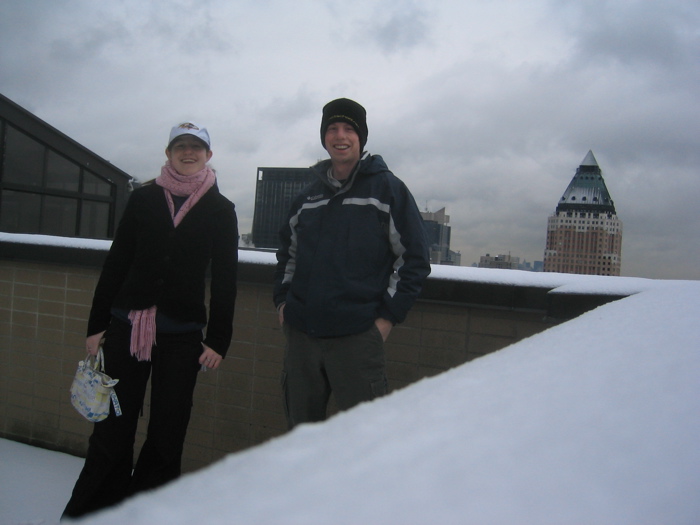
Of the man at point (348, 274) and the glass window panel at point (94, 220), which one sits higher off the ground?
the glass window panel at point (94, 220)

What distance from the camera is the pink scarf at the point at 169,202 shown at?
2.17 meters

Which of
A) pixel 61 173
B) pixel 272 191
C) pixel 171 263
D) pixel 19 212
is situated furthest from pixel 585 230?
pixel 171 263

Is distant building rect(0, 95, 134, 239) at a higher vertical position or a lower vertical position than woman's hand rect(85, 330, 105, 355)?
higher

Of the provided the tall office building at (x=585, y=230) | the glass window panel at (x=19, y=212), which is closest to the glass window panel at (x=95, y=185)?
the glass window panel at (x=19, y=212)

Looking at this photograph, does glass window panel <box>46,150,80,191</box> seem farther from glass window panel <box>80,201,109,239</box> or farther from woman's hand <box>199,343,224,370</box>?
woman's hand <box>199,343,224,370</box>

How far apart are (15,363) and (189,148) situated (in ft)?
8.47

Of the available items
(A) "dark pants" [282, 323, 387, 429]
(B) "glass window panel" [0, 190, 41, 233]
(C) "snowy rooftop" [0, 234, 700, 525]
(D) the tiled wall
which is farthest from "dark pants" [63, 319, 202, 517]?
(B) "glass window panel" [0, 190, 41, 233]

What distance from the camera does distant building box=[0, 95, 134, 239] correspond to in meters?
12.7

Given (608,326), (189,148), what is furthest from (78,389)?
(608,326)

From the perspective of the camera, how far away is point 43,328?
370cm

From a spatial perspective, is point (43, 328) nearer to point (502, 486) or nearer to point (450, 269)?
point (450, 269)

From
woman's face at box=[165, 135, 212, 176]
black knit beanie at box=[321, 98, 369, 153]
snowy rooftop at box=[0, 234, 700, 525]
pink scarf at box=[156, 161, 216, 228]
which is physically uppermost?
black knit beanie at box=[321, 98, 369, 153]

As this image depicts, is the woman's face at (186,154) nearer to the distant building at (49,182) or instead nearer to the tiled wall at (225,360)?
the tiled wall at (225,360)

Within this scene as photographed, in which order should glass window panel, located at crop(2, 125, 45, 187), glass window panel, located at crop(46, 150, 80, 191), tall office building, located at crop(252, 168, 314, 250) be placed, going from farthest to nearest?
tall office building, located at crop(252, 168, 314, 250) → glass window panel, located at crop(46, 150, 80, 191) → glass window panel, located at crop(2, 125, 45, 187)
